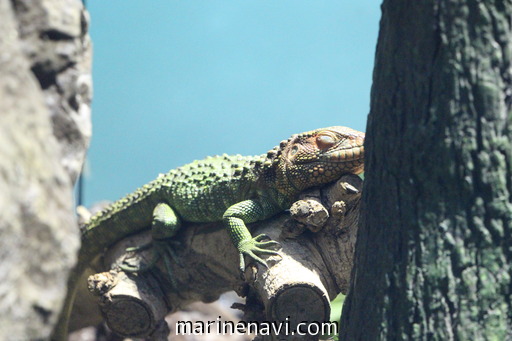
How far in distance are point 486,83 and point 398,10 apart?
0.39 metres

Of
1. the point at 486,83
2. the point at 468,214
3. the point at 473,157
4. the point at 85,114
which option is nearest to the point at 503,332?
the point at 468,214

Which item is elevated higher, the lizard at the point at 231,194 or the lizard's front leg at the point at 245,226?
the lizard at the point at 231,194

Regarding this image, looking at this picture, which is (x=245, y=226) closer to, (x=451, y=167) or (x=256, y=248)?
(x=256, y=248)

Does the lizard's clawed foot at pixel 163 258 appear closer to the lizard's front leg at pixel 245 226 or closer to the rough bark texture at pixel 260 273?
the rough bark texture at pixel 260 273

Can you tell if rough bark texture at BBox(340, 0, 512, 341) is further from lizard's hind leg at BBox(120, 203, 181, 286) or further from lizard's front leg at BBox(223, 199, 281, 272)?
lizard's hind leg at BBox(120, 203, 181, 286)

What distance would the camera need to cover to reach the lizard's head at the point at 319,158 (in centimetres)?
341

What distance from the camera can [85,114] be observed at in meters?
1.63

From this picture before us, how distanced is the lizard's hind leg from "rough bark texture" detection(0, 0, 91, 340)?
7.96ft

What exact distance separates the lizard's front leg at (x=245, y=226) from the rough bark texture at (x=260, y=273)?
2.6 inches

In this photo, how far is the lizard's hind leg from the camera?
13.0 ft

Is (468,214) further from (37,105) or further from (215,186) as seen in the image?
(215,186)

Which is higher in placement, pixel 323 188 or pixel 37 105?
A: pixel 323 188

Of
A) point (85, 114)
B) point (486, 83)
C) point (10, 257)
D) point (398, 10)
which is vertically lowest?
point (10, 257)

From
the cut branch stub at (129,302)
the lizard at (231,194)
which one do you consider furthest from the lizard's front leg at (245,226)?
the cut branch stub at (129,302)
